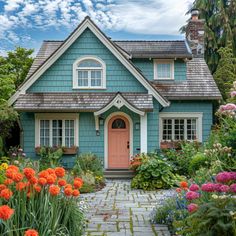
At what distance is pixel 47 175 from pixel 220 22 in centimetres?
2710

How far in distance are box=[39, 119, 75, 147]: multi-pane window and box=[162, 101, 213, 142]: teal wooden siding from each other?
4.18 metres

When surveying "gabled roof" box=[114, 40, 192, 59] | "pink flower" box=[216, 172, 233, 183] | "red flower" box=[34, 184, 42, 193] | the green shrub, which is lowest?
the green shrub

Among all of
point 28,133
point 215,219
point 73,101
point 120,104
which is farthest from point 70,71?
point 215,219

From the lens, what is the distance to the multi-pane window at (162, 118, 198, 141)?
642 inches

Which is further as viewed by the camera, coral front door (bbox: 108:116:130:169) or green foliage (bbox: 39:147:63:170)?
coral front door (bbox: 108:116:130:169)

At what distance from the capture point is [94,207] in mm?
8602

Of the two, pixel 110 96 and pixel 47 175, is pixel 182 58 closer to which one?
pixel 110 96

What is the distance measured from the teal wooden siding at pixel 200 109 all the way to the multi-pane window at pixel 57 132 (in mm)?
4175

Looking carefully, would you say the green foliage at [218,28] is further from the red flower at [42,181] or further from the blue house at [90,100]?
the red flower at [42,181]

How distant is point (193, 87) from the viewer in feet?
53.9

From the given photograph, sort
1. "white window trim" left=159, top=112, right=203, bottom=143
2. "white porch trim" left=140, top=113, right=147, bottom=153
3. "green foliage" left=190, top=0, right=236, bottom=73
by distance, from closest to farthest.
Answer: "white porch trim" left=140, top=113, right=147, bottom=153
"white window trim" left=159, top=112, right=203, bottom=143
"green foliage" left=190, top=0, right=236, bottom=73

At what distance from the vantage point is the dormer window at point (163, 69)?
55.8 feet

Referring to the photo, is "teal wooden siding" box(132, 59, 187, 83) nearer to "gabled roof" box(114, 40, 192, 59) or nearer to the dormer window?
the dormer window

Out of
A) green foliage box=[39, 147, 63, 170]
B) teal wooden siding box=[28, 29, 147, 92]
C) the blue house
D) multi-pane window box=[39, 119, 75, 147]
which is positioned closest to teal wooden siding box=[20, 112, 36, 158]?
the blue house
